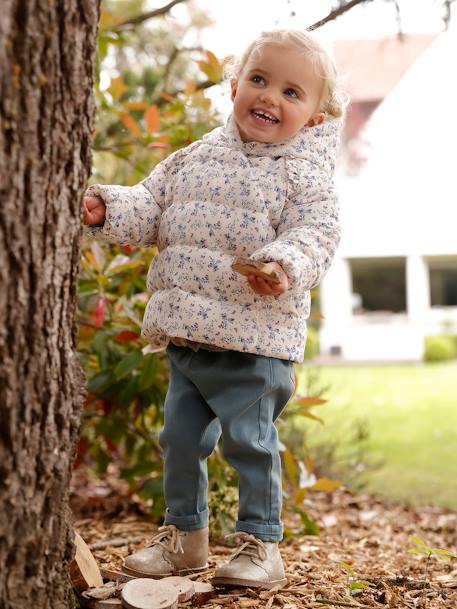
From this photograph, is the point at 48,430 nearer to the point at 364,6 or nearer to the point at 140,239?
the point at 140,239

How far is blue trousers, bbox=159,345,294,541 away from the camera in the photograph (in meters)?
2.15

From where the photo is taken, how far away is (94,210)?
215cm

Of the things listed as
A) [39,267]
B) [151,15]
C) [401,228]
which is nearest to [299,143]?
[39,267]

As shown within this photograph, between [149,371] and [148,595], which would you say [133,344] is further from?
[148,595]

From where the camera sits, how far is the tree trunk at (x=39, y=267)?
4.93 ft

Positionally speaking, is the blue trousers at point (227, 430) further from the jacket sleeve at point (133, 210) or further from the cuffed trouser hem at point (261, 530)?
the jacket sleeve at point (133, 210)

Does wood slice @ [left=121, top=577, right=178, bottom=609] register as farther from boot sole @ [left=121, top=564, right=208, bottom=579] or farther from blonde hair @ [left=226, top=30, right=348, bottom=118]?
blonde hair @ [left=226, top=30, right=348, bottom=118]

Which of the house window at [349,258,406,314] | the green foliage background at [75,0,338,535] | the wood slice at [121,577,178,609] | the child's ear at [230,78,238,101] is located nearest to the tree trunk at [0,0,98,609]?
the wood slice at [121,577,178,609]

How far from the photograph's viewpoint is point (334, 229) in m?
2.12

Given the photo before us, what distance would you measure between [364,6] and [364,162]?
15.4 metres

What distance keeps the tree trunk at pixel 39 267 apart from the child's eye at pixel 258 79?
0.61 metres

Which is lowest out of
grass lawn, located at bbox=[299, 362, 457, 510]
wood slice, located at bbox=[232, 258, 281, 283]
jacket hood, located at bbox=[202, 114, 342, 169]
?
grass lawn, located at bbox=[299, 362, 457, 510]

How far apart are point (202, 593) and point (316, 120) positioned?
1.28m

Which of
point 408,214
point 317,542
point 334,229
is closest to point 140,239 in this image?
point 334,229
